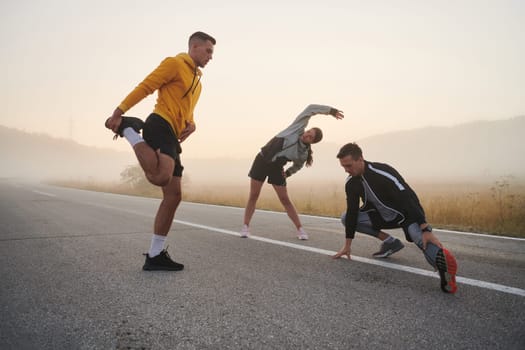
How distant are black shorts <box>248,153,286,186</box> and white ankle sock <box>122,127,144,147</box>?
2268mm

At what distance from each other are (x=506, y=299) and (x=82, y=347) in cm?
277

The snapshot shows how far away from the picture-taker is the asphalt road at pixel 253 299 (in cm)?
168

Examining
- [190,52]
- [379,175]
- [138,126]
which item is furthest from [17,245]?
[379,175]

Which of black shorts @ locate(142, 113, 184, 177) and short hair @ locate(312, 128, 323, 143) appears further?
short hair @ locate(312, 128, 323, 143)

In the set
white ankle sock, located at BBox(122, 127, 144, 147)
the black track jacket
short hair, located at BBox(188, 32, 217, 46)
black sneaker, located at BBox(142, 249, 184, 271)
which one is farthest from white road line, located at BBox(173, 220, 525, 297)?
short hair, located at BBox(188, 32, 217, 46)

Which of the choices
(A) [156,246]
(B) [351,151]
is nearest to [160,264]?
(A) [156,246]

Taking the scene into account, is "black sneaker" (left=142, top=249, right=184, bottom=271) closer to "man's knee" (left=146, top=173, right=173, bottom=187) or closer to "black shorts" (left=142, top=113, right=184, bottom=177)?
"man's knee" (left=146, top=173, right=173, bottom=187)

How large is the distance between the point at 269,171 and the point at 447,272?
2.92 metres

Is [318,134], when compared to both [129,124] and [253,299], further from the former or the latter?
[253,299]

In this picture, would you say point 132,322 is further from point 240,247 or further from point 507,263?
point 507,263

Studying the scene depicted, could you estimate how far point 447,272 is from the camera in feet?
8.03

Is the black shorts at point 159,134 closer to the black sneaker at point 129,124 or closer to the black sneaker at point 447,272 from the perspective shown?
the black sneaker at point 129,124

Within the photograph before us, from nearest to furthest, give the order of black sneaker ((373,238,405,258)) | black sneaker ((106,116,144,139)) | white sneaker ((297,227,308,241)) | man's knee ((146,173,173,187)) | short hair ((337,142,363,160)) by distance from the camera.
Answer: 1. man's knee ((146,173,173,187))
2. black sneaker ((106,116,144,139))
3. short hair ((337,142,363,160))
4. black sneaker ((373,238,405,258))
5. white sneaker ((297,227,308,241))

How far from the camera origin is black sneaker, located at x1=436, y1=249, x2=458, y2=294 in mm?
2441
